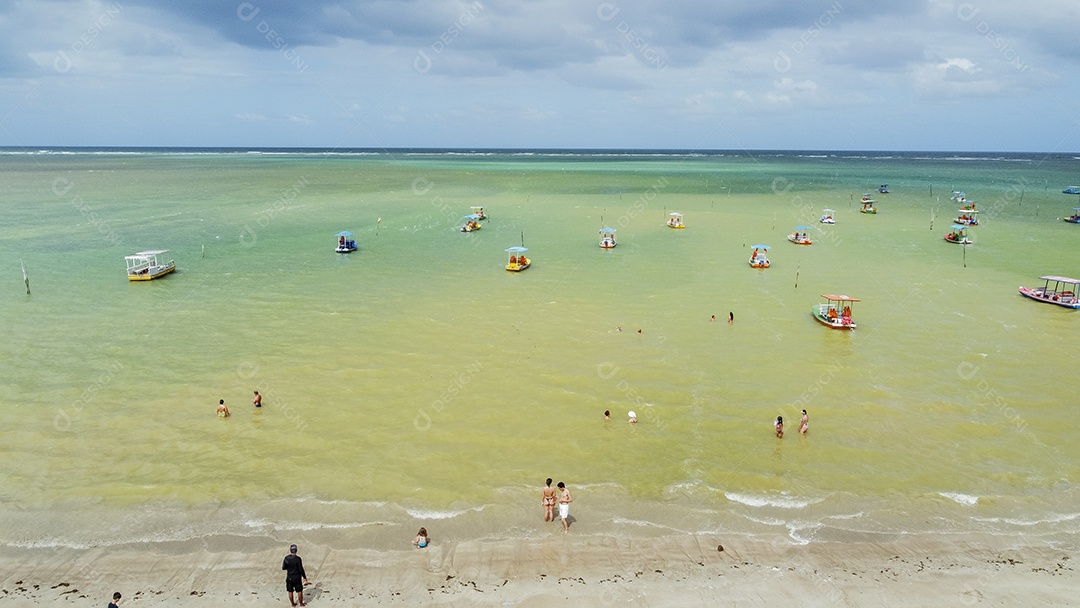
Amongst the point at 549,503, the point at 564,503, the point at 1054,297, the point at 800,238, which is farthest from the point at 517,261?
the point at 1054,297

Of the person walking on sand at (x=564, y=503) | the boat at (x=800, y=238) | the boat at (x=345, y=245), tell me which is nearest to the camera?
the person walking on sand at (x=564, y=503)

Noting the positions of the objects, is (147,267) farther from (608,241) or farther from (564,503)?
(564,503)

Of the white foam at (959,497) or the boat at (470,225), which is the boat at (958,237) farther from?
the white foam at (959,497)

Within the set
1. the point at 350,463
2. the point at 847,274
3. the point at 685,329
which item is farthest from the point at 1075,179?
the point at 350,463

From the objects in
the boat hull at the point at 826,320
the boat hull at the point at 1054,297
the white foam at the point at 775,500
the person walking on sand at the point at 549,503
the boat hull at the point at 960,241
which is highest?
the boat hull at the point at 960,241

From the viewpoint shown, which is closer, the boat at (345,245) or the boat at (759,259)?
the boat at (759,259)

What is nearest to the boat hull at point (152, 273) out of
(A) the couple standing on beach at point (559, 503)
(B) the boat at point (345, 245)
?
(B) the boat at point (345, 245)

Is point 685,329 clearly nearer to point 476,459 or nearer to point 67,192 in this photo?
point 476,459
